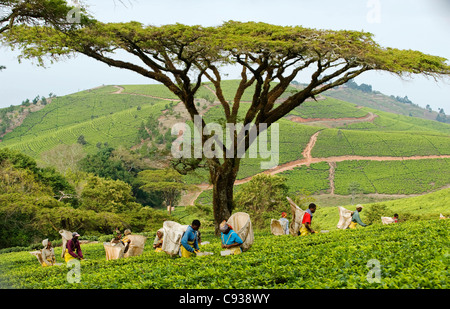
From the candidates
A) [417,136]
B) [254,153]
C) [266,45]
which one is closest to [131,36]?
[266,45]

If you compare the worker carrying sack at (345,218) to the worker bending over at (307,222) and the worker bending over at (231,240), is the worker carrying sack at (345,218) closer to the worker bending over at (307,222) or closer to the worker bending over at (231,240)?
the worker bending over at (307,222)

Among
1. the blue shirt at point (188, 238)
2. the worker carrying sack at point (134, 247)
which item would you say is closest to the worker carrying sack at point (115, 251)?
the worker carrying sack at point (134, 247)

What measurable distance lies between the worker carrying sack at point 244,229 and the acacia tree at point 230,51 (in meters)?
8.95

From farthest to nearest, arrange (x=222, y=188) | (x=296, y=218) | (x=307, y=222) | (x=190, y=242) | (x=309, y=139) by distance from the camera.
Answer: (x=309, y=139), (x=222, y=188), (x=296, y=218), (x=307, y=222), (x=190, y=242)

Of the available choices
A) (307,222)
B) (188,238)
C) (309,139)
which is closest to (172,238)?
(188,238)

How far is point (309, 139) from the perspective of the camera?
326 ft

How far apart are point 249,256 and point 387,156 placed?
8856cm

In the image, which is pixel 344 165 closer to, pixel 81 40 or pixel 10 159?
pixel 10 159

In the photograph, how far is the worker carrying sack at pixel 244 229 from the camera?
1088 cm

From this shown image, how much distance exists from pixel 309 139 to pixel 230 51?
82569 millimetres

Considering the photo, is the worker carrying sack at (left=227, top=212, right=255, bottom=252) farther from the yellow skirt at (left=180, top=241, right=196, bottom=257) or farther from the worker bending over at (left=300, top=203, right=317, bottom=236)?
the worker bending over at (left=300, top=203, right=317, bottom=236)

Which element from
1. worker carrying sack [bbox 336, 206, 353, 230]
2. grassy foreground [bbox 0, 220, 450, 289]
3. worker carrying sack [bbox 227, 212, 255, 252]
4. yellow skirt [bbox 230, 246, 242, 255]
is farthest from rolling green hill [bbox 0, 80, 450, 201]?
grassy foreground [bbox 0, 220, 450, 289]

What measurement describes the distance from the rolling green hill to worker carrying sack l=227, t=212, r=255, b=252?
201 ft

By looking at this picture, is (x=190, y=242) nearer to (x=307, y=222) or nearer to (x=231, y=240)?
(x=231, y=240)
